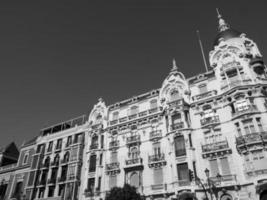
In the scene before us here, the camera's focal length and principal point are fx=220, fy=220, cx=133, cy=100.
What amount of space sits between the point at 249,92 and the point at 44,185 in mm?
37283

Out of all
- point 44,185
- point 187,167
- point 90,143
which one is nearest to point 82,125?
point 90,143

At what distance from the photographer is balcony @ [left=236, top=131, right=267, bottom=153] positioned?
25.3m

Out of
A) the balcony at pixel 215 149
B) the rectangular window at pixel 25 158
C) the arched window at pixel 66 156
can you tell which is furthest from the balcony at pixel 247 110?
the rectangular window at pixel 25 158

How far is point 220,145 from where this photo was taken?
2836 cm

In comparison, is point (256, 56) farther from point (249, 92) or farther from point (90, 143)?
point (90, 143)

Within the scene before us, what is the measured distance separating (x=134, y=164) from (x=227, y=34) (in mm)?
26909

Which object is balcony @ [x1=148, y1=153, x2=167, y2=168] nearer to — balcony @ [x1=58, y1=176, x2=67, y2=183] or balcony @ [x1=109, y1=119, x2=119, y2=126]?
balcony @ [x1=109, y1=119, x2=119, y2=126]

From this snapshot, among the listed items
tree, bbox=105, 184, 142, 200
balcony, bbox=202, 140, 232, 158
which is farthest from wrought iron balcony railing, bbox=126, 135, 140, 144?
balcony, bbox=202, 140, 232, 158

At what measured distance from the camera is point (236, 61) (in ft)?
106

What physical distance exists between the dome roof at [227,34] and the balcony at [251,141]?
18.3 m

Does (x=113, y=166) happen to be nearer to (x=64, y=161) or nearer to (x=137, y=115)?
(x=137, y=115)

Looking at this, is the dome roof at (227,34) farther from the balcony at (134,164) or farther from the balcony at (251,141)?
the balcony at (134,164)

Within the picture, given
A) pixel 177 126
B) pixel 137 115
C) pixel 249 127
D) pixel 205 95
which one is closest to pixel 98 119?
pixel 137 115

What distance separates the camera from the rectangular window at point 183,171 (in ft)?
95.7
